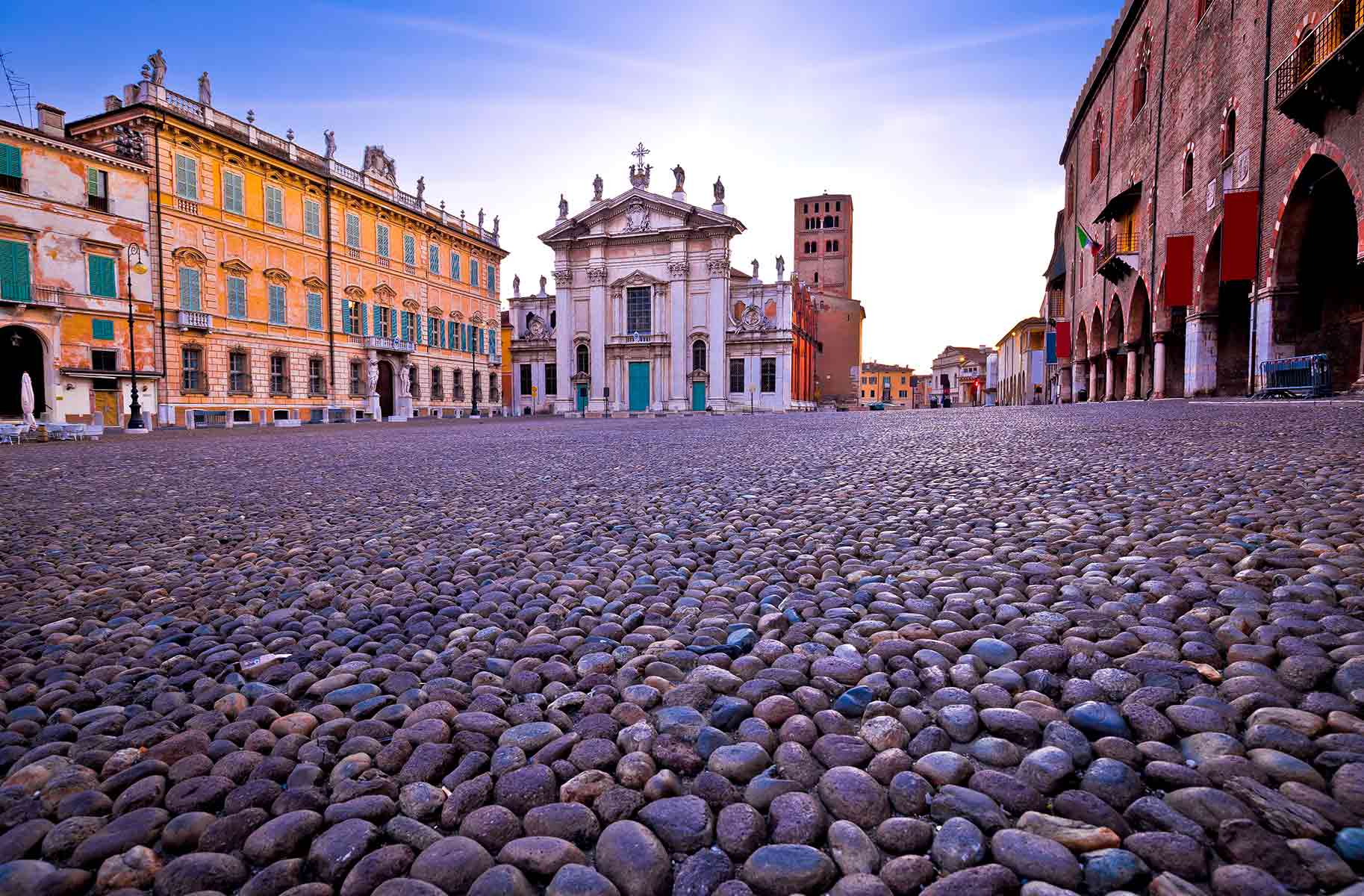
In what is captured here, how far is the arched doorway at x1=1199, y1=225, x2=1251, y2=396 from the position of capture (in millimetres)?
20594

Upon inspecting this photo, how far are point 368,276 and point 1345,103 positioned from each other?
1384 inches

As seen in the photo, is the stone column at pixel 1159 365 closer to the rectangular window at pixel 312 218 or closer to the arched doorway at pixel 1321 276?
the arched doorway at pixel 1321 276

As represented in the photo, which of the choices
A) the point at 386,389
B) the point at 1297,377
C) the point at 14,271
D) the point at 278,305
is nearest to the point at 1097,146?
the point at 1297,377

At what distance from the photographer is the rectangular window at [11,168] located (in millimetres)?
20859

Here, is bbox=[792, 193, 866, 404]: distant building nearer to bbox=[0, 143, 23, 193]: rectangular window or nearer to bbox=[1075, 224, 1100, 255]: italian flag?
bbox=[1075, 224, 1100, 255]: italian flag

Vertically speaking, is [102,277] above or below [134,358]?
above

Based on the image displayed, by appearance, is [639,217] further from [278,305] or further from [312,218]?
[278,305]

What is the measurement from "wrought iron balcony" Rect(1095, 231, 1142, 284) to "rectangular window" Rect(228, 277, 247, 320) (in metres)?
35.1

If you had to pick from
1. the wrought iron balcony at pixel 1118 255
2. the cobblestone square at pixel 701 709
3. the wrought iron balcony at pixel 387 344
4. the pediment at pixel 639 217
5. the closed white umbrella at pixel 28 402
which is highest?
the pediment at pixel 639 217

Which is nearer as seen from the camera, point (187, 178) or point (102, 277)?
point (102, 277)

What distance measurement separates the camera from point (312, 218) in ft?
103

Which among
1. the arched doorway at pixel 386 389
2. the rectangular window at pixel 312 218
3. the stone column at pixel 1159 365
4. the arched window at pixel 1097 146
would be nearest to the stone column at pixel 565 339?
the arched doorway at pixel 386 389

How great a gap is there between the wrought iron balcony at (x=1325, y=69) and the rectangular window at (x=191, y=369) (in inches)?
1319

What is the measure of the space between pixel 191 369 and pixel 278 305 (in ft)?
15.7
